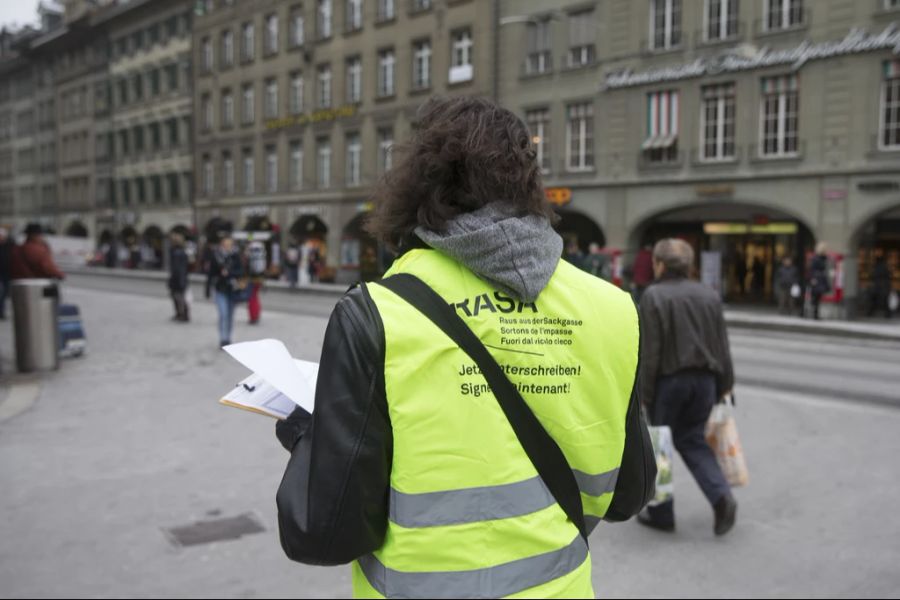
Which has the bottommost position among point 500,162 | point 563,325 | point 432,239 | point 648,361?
point 648,361

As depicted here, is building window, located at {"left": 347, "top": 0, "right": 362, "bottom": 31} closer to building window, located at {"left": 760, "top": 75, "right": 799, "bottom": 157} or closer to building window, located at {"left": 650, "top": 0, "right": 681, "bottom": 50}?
building window, located at {"left": 650, "top": 0, "right": 681, "bottom": 50}

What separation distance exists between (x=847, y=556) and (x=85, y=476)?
4.89 m

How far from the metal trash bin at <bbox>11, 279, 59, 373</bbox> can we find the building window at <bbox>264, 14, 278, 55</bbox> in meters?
33.6

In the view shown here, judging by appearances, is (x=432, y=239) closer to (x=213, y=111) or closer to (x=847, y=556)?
(x=847, y=556)

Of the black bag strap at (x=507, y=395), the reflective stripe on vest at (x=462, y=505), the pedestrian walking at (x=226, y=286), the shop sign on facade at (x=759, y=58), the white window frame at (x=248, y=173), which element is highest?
the shop sign on facade at (x=759, y=58)

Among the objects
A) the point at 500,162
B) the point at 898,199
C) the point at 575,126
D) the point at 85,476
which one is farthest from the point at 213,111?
the point at 500,162

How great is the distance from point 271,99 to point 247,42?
3830 millimetres

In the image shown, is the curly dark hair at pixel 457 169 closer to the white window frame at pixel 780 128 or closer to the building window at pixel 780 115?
the white window frame at pixel 780 128

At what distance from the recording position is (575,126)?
28.4m

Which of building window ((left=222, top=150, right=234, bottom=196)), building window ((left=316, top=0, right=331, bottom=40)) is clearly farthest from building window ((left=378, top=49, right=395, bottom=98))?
building window ((left=222, top=150, right=234, bottom=196))

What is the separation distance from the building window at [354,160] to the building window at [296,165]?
368 centimetres

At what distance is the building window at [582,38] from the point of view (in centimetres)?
2759

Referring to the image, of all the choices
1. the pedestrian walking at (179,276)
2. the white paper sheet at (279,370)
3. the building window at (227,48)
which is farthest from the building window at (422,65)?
the white paper sheet at (279,370)

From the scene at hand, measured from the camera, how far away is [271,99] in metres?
42.9
